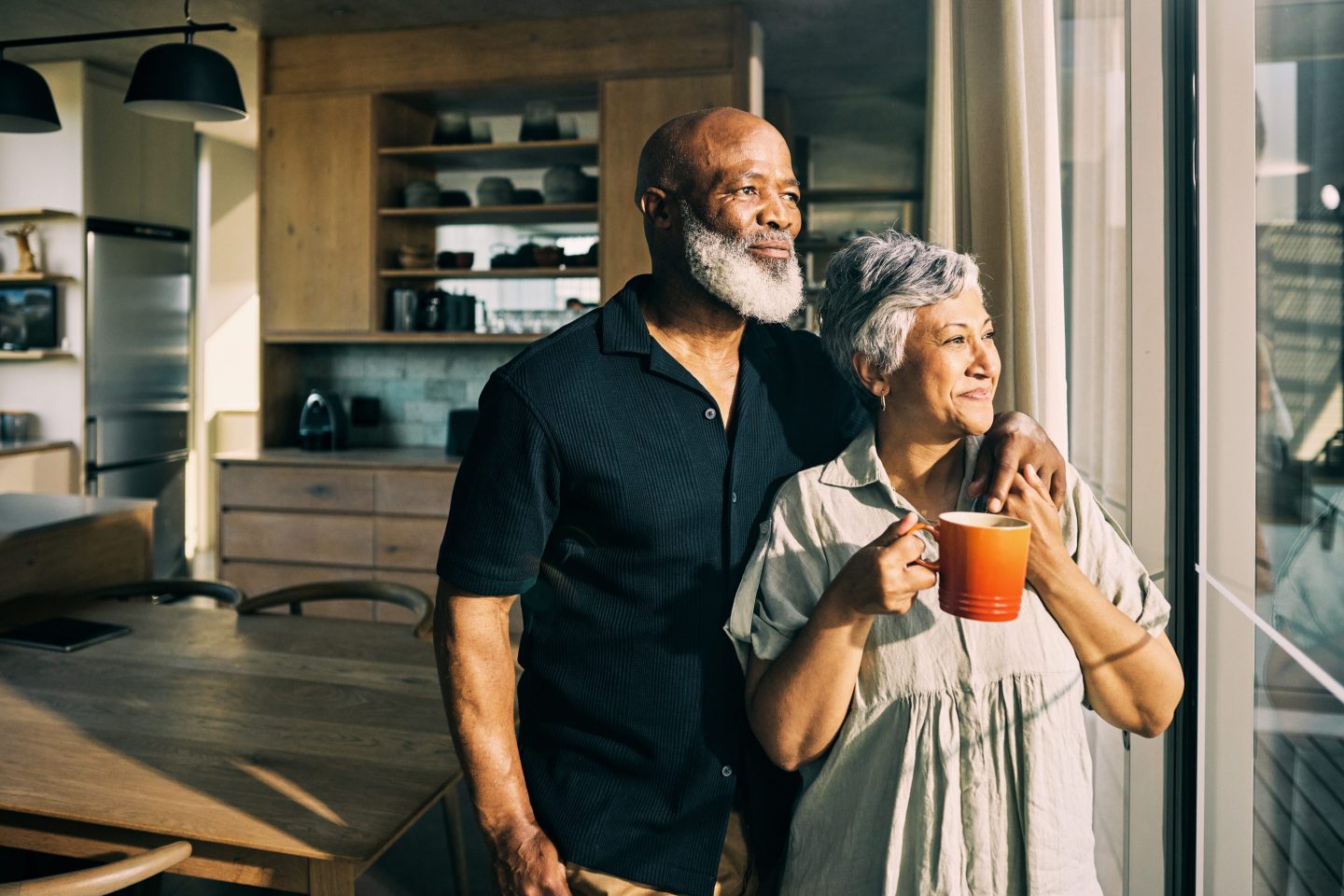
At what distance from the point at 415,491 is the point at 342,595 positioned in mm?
1758

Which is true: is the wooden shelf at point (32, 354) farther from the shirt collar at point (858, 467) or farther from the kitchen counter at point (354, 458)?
the shirt collar at point (858, 467)

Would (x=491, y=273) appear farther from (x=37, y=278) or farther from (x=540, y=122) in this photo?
(x=37, y=278)

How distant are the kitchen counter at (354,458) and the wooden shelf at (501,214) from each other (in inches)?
45.7

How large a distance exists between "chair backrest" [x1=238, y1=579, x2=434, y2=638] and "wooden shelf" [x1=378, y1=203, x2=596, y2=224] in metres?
2.46

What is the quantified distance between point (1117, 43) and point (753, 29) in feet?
9.15

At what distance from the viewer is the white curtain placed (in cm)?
148

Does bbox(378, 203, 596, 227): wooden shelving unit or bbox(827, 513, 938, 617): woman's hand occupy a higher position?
bbox(378, 203, 596, 227): wooden shelving unit

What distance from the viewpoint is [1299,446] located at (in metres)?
1.07

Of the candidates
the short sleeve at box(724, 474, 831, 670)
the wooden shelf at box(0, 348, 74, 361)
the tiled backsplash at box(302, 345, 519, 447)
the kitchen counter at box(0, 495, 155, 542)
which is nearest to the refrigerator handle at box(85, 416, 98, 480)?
the wooden shelf at box(0, 348, 74, 361)

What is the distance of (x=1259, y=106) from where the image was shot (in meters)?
1.26

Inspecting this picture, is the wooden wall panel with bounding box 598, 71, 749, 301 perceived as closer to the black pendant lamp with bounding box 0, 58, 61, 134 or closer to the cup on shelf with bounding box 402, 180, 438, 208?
the cup on shelf with bounding box 402, 180, 438, 208

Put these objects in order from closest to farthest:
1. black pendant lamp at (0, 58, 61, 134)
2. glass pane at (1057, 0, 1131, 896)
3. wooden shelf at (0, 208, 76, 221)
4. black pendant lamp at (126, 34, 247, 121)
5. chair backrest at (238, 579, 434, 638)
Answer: glass pane at (1057, 0, 1131, 896) < chair backrest at (238, 579, 434, 638) < black pendant lamp at (126, 34, 247, 121) < black pendant lamp at (0, 58, 61, 134) < wooden shelf at (0, 208, 76, 221)

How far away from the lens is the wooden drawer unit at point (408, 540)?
423 centimetres

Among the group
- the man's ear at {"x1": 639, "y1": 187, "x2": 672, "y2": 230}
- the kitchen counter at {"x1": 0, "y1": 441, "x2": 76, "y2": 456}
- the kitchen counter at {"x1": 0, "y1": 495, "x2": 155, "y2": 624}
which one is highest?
the man's ear at {"x1": 639, "y1": 187, "x2": 672, "y2": 230}
